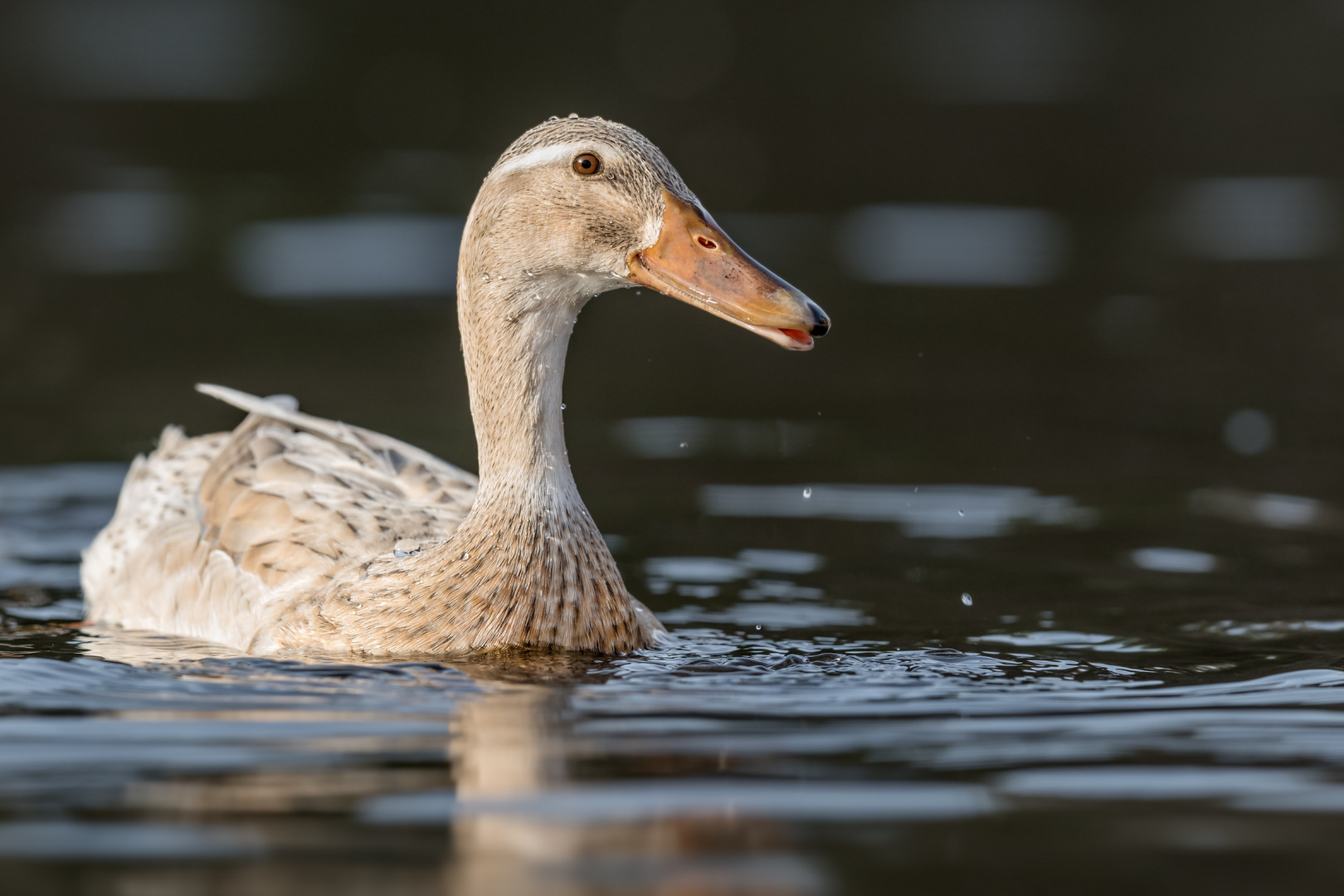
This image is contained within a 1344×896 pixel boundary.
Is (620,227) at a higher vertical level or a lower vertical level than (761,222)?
lower

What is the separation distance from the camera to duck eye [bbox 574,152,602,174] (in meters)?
7.55

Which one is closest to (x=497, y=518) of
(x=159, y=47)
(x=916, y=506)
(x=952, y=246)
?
(x=916, y=506)

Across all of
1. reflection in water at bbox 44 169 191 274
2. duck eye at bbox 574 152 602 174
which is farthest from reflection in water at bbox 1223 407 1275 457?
reflection in water at bbox 44 169 191 274

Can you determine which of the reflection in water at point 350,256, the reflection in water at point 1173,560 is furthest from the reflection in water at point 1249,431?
the reflection in water at point 350,256

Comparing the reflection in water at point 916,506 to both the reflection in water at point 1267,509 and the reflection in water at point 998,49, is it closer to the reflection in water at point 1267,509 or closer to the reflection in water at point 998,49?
the reflection in water at point 1267,509

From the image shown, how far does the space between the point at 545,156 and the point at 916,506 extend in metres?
4.18

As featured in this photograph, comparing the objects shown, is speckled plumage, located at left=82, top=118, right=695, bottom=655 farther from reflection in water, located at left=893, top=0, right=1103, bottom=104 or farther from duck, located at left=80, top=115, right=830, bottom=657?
reflection in water, located at left=893, top=0, right=1103, bottom=104

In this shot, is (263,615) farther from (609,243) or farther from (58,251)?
(58,251)

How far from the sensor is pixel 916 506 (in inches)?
434

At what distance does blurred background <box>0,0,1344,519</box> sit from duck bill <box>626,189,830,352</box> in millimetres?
3927

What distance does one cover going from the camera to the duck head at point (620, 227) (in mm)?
7457

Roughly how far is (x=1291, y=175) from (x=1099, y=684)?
51.9ft

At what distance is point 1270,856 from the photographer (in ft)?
17.9

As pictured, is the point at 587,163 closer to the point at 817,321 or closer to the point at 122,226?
the point at 817,321
